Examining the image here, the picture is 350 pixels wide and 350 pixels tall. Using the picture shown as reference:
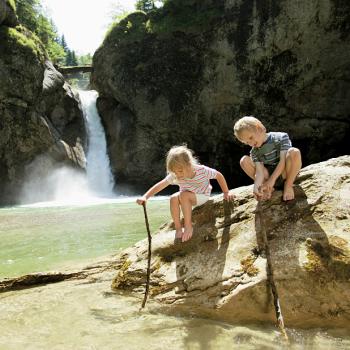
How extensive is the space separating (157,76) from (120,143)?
437 centimetres

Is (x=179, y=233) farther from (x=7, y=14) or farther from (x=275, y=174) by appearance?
(x=7, y=14)

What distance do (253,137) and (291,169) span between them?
476 mm

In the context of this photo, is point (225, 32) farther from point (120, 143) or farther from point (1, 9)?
point (1, 9)

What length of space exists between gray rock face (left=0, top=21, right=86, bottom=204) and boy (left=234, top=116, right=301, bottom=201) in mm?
18186

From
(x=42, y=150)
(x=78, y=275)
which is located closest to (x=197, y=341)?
(x=78, y=275)

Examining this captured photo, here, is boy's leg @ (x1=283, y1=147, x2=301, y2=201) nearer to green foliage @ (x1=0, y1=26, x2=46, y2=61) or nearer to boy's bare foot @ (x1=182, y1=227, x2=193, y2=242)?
boy's bare foot @ (x1=182, y1=227, x2=193, y2=242)

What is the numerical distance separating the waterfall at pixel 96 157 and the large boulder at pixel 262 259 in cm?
1861

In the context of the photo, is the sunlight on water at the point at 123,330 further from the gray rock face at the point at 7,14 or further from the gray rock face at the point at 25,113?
the gray rock face at the point at 7,14

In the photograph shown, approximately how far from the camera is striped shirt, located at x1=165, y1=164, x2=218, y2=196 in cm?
412

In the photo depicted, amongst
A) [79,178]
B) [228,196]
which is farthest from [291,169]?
[79,178]

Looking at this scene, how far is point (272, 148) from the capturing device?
397 centimetres

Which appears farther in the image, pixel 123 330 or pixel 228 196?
pixel 228 196

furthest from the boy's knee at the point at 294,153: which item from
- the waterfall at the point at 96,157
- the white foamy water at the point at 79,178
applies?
the waterfall at the point at 96,157

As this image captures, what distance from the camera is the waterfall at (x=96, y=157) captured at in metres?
23.0
